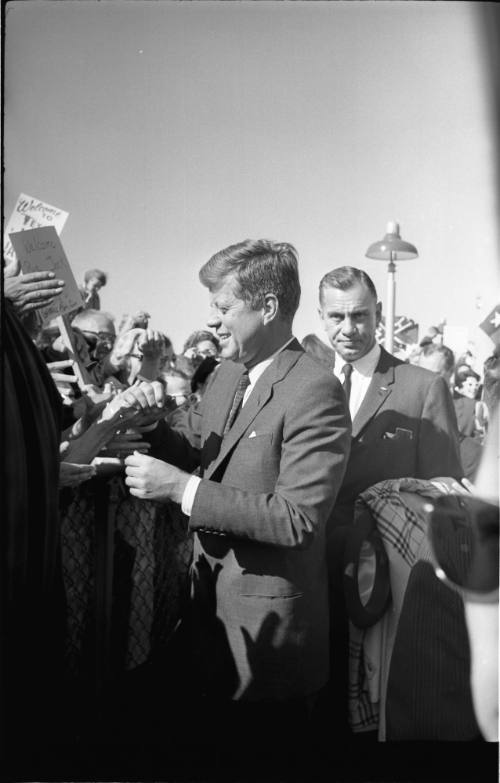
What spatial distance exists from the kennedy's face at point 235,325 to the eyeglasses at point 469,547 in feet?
2.44

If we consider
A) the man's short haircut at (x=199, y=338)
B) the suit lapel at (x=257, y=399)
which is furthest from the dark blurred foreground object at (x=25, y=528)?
the man's short haircut at (x=199, y=338)

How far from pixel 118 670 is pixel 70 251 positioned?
151 cm

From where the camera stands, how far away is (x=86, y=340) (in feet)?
9.02

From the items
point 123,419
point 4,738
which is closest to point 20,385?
point 123,419

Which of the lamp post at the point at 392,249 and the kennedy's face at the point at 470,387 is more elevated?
the lamp post at the point at 392,249

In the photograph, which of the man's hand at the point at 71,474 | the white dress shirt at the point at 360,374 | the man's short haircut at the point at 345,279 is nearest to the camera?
the man's hand at the point at 71,474

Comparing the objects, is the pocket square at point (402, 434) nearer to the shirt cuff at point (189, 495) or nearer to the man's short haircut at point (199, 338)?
the man's short haircut at point (199, 338)

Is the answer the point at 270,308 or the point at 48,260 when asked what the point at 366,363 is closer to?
the point at 270,308

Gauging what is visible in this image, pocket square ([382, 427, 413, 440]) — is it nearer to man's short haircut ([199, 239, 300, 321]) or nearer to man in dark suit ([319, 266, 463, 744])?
man in dark suit ([319, 266, 463, 744])

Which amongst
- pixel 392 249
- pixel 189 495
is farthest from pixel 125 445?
pixel 392 249

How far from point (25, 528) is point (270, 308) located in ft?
3.32

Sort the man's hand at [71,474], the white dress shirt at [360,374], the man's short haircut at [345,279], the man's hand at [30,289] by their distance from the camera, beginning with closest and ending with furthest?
the man's hand at [30,289] < the man's hand at [71,474] < the man's short haircut at [345,279] < the white dress shirt at [360,374]

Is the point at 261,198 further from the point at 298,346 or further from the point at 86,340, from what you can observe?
the point at 86,340

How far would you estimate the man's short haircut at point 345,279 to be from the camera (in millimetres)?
2574
